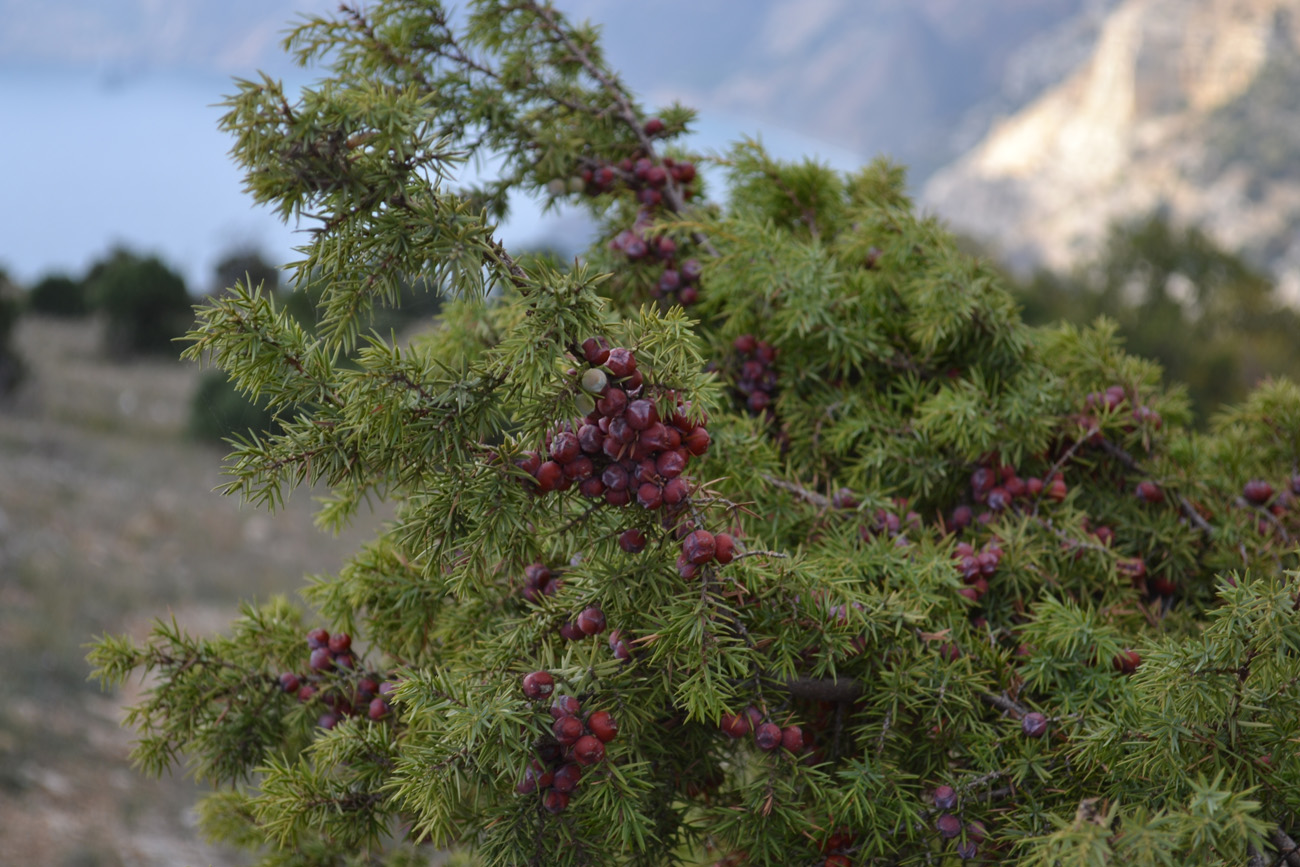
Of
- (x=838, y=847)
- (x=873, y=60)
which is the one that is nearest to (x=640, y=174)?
(x=838, y=847)

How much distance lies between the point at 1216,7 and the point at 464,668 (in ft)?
293

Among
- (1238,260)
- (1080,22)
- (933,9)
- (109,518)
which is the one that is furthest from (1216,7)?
(109,518)

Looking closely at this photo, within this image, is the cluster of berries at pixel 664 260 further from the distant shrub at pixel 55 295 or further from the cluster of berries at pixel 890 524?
the distant shrub at pixel 55 295

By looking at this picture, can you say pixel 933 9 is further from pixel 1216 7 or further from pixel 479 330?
pixel 479 330

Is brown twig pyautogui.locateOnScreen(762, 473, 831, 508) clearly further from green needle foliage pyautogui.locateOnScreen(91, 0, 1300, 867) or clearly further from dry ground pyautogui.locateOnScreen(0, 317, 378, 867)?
dry ground pyautogui.locateOnScreen(0, 317, 378, 867)

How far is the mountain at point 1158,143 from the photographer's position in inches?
2181

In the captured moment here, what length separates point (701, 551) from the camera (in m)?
0.66

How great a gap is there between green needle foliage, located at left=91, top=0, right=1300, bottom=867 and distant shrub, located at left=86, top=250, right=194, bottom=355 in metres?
15.0

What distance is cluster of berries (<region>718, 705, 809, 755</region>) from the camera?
0.74 m

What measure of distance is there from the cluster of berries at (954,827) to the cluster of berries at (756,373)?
507mm

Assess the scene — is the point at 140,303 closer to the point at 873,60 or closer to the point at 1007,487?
the point at 1007,487

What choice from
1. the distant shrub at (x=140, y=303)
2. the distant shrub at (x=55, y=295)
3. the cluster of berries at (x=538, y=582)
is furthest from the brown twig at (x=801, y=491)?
the distant shrub at (x=55, y=295)

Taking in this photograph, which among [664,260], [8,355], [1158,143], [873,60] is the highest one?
[873,60]

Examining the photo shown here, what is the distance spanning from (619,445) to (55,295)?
2026 centimetres
